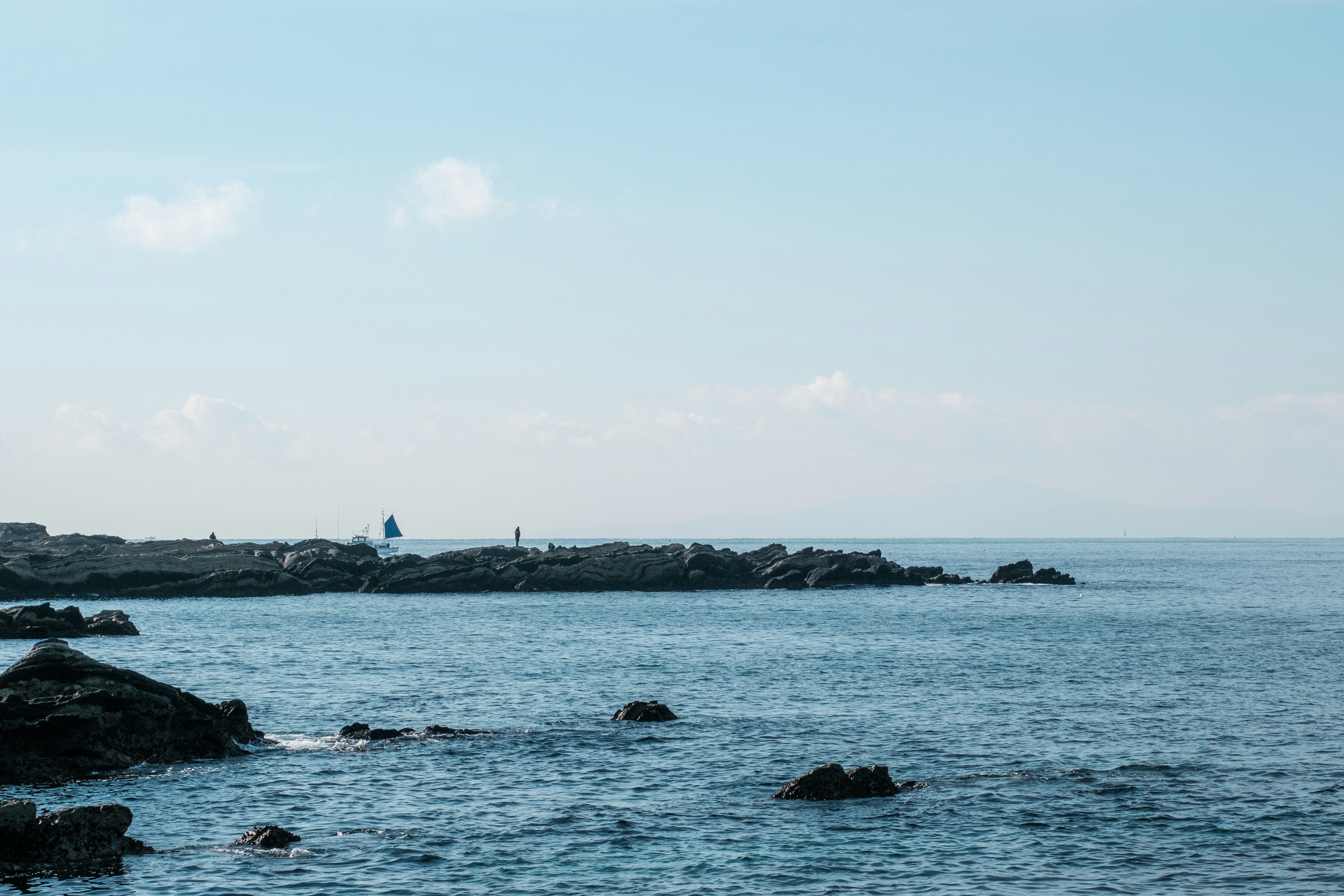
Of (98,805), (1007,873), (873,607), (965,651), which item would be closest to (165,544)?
(873,607)

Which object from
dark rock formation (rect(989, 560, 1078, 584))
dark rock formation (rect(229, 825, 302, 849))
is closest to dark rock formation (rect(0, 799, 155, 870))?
dark rock formation (rect(229, 825, 302, 849))

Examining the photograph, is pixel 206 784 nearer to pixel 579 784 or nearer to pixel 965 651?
pixel 579 784

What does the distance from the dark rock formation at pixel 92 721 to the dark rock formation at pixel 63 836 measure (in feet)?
28.6

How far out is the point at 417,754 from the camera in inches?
1398

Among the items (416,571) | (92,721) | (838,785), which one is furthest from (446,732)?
(416,571)

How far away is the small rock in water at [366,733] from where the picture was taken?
124 feet

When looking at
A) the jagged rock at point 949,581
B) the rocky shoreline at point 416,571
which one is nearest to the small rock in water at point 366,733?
the rocky shoreline at point 416,571

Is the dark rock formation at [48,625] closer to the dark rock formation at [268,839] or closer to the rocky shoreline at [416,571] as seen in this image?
the rocky shoreline at [416,571]

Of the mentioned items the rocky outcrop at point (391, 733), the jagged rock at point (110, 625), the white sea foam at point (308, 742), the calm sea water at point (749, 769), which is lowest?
the calm sea water at point (749, 769)

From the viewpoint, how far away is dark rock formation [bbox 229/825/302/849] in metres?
25.0

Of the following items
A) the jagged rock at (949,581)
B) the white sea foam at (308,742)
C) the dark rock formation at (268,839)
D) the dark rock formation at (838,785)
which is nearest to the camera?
the dark rock formation at (268,839)

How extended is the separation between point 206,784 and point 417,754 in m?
6.28

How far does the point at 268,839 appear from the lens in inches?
984

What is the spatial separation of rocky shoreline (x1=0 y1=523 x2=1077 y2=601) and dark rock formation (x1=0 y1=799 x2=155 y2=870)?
91.8 m
